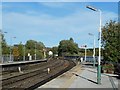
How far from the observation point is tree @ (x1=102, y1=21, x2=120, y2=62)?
45.5 m

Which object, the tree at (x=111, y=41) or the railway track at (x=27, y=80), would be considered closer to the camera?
the railway track at (x=27, y=80)

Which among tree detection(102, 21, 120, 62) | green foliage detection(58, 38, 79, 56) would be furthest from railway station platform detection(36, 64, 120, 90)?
green foliage detection(58, 38, 79, 56)

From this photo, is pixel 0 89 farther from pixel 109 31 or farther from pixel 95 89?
pixel 109 31

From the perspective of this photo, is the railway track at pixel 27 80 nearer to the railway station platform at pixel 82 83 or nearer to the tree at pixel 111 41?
the railway station platform at pixel 82 83

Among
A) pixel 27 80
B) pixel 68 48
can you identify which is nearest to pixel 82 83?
pixel 27 80

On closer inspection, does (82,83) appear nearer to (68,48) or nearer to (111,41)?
(111,41)

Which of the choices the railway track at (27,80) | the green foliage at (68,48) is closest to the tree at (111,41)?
the railway track at (27,80)

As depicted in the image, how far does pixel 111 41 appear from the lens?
153 ft

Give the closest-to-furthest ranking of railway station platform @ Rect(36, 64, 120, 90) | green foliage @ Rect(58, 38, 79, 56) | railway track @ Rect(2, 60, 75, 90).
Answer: railway station platform @ Rect(36, 64, 120, 90) → railway track @ Rect(2, 60, 75, 90) → green foliage @ Rect(58, 38, 79, 56)

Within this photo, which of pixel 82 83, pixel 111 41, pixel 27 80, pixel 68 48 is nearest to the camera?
pixel 82 83

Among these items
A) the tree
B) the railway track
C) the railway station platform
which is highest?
the tree

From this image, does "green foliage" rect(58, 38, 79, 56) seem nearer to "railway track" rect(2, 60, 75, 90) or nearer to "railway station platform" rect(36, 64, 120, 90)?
"railway track" rect(2, 60, 75, 90)

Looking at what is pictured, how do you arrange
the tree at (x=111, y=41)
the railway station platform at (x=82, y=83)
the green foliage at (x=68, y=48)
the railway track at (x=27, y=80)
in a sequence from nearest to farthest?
1. the railway station platform at (x=82, y=83)
2. the railway track at (x=27, y=80)
3. the tree at (x=111, y=41)
4. the green foliage at (x=68, y=48)

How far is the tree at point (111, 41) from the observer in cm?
4547
